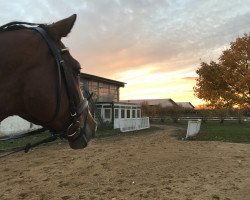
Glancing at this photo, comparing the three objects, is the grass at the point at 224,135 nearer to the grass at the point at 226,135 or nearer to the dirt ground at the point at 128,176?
the grass at the point at 226,135

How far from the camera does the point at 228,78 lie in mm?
41938

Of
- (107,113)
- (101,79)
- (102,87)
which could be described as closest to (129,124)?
(107,113)

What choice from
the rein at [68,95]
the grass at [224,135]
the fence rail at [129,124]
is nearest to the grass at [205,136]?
the grass at [224,135]

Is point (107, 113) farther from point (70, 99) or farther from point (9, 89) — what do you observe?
point (9, 89)

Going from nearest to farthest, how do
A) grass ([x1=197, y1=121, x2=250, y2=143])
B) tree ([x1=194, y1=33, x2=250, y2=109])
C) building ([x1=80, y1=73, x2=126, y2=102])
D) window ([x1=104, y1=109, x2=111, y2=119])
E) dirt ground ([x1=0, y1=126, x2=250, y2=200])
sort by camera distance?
dirt ground ([x1=0, y1=126, x2=250, y2=200]) → grass ([x1=197, y1=121, x2=250, y2=143]) → tree ([x1=194, y1=33, x2=250, y2=109]) → building ([x1=80, y1=73, x2=126, y2=102]) → window ([x1=104, y1=109, x2=111, y2=119])

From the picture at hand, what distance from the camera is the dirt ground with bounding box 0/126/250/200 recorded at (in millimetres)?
8031

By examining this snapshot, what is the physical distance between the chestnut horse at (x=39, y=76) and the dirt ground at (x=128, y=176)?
5446 millimetres

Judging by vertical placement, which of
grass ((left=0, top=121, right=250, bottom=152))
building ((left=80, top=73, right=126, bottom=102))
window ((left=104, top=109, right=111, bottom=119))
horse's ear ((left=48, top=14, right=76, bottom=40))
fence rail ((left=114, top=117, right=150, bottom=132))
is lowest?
grass ((left=0, top=121, right=250, bottom=152))

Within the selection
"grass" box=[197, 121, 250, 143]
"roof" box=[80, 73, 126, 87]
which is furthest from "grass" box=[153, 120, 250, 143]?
"roof" box=[80, 73, 126, 87]

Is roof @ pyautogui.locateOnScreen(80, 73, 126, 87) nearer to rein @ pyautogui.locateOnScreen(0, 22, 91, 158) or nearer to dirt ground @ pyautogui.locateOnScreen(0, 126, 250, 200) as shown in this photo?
dirt ground @ pyautogui.locateOnScreen(0, 126, 250, 200)

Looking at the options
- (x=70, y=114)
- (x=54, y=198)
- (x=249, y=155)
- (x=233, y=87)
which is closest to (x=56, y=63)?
(x=70, y=114)

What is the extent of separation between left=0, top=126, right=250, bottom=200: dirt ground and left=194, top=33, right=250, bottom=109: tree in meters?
28.5

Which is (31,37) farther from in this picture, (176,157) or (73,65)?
(176,157)

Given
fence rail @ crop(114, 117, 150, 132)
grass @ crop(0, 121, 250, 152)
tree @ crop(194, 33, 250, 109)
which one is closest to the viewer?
grass @ crop(0, 121, 250, 152)
